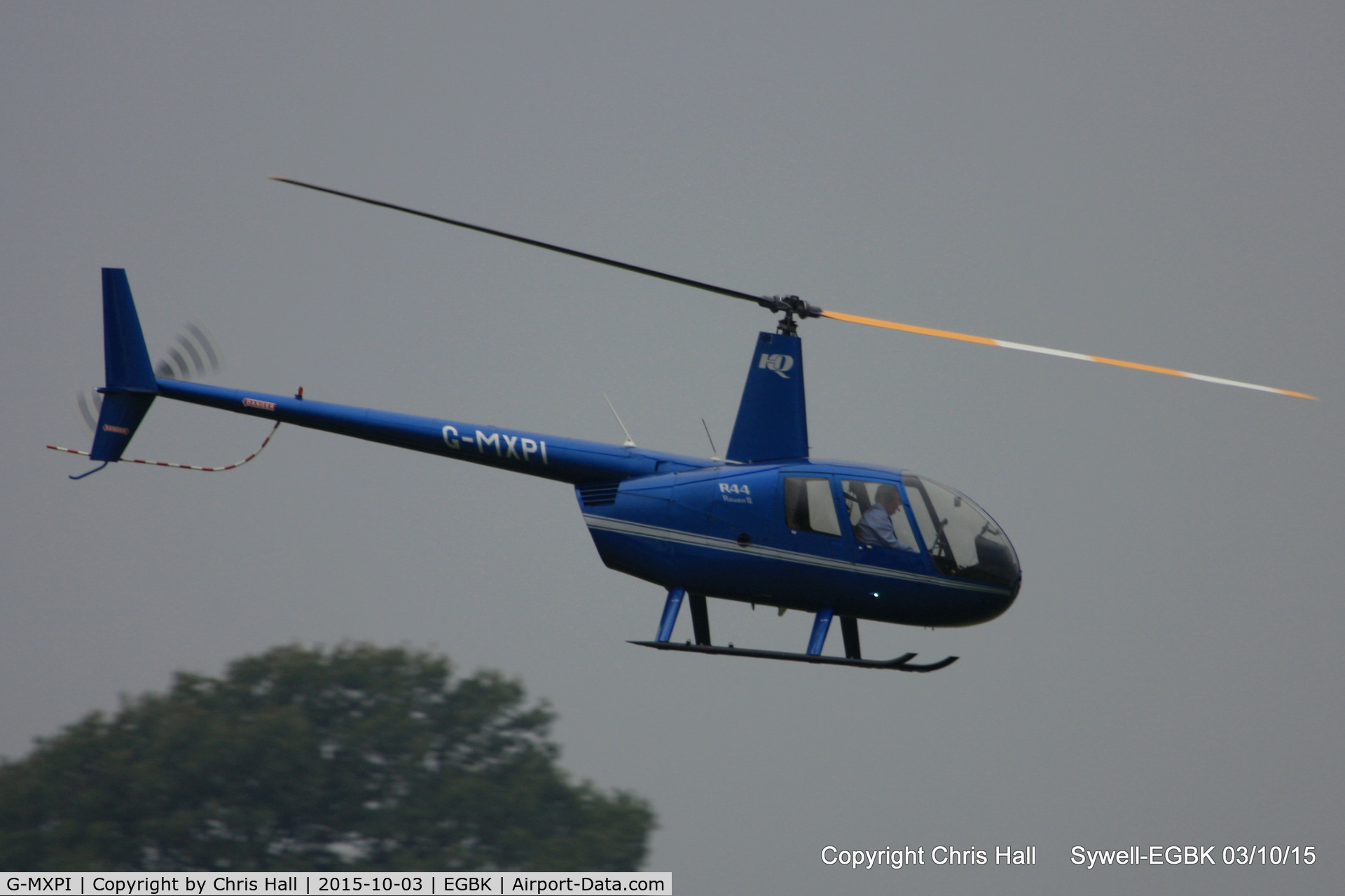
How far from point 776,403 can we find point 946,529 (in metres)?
1.83

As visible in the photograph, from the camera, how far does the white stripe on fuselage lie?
11.1 metres

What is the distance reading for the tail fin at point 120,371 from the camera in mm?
13766

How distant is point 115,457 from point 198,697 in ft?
73.8

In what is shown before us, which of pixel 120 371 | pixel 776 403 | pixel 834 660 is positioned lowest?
pixel 834 660

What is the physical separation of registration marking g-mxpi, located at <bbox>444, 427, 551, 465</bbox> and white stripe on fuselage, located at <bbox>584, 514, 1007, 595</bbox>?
77 cm

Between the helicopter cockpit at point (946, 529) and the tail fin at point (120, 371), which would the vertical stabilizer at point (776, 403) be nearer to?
the helicopter cockpit at point (946, 529)

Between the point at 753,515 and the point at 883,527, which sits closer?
the point at 883,527

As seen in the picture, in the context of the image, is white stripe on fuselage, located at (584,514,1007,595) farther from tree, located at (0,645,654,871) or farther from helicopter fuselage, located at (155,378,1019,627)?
tree, located at (0,645,654,871)

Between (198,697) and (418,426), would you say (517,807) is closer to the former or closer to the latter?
(198,697)

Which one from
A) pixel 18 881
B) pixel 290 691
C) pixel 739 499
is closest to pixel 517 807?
pixel 290 691

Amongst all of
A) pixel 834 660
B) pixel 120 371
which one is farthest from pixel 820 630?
pixel 120 371

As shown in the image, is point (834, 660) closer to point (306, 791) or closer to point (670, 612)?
point (670, 612)

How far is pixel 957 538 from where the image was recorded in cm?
1113

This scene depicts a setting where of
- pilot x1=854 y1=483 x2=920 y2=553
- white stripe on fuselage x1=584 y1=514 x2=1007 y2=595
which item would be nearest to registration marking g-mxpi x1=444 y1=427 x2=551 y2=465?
white stripe on fuselage x1=584 y1=514 x2=1007 y2=595
